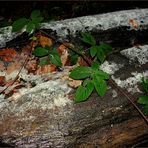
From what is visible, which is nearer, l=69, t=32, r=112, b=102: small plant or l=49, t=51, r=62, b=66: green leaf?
l=69, t=32, r=112, b=102: small plant

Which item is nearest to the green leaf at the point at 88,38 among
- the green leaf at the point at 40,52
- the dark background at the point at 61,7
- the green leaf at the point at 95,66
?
the green leaf at the point at 95,66

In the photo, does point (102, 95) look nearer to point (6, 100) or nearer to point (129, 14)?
point (6, 100)

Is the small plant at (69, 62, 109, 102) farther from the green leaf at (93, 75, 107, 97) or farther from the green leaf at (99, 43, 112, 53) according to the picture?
the green leaf at (99, 43, 112, 53)

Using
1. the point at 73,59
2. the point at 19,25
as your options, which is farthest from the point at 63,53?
the point at 19,25

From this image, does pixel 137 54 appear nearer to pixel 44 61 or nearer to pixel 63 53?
pixel 63 53

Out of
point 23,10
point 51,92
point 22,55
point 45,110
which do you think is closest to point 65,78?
point 51,92

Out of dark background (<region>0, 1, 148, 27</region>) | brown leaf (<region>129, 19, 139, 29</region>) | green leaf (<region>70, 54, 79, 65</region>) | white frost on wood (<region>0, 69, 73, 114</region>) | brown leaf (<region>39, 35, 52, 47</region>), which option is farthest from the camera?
dark background (<region>0, 1, 148, 27</region>)

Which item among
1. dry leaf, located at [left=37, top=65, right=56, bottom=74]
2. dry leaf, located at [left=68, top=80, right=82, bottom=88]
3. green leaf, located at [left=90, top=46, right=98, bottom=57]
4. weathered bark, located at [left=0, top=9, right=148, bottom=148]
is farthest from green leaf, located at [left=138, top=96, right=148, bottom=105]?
dry leaf, located at [left=37, top=65, right=56, bottom=74]
